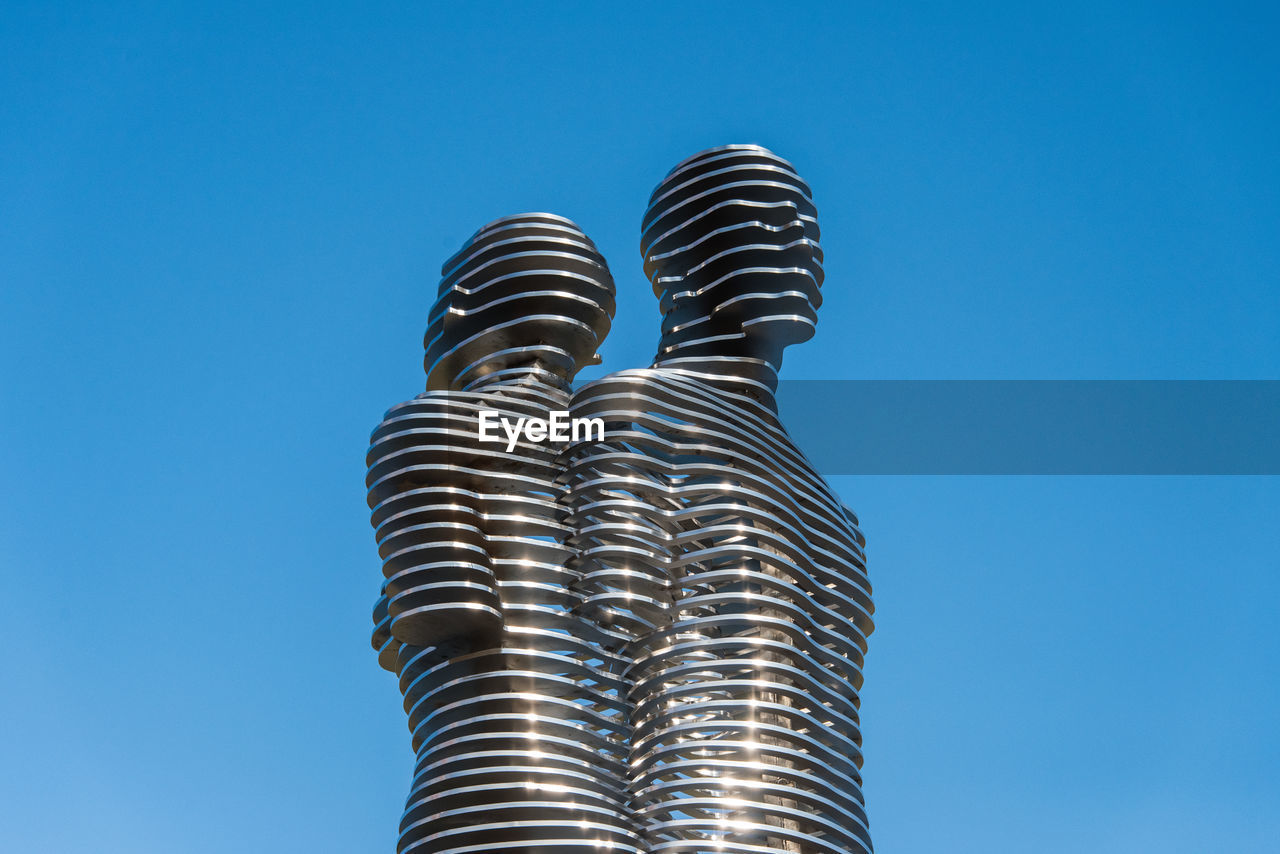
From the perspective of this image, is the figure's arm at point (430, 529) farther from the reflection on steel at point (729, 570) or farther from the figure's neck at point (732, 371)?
the figure's neck at point (732, 371)

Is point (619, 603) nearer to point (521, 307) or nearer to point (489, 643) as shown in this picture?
point (489, 643)

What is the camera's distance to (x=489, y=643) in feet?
79.2

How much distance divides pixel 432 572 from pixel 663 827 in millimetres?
4284

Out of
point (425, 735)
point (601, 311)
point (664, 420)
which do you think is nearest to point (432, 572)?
point (425, 735)

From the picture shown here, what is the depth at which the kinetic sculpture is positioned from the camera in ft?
75.4

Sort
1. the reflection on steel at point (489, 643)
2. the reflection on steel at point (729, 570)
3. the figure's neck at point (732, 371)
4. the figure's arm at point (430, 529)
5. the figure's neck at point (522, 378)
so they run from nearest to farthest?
the reflection on steel at point (489, 643) < the reflection on steel at point (729, 570) < the figure's arm at point (430, 529) < the figure's neck at point (522, 378) < the figure's neck at point (732, 371)

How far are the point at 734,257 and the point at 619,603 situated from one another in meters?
6.09

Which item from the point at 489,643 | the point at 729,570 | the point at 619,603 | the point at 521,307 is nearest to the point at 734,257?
the point at 521,307

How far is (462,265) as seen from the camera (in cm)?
2806
